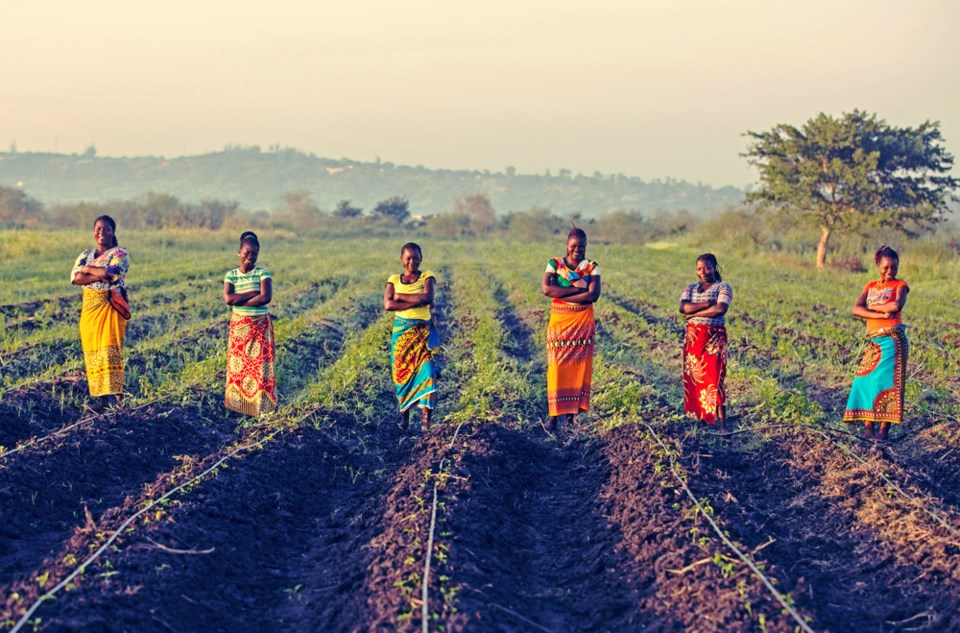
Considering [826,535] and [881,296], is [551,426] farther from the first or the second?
[881,296]

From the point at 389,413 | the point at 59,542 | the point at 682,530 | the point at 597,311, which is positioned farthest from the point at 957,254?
the point at 59,542

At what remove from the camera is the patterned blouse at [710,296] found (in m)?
8.03

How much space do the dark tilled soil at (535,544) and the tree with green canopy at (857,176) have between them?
22.9 m

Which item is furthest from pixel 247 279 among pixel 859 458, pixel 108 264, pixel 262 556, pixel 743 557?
pixel 859 458

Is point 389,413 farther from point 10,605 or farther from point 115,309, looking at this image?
point 10,605

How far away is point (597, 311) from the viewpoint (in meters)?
17.7

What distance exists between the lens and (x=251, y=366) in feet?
27.9

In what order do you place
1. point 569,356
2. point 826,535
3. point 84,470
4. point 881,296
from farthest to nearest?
point 569,356 → point 881,296 → point 84,470 → point 826,535

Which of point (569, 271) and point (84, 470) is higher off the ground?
point (569, 271)

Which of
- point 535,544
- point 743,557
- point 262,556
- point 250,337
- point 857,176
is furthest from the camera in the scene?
point 857,176

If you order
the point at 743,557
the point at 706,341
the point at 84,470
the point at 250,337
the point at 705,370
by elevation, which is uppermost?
the point at 706,341

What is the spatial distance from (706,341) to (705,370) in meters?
0.26

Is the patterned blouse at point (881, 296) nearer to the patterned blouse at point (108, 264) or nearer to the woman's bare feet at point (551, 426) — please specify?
the woman's bare feet at point (551, 426)

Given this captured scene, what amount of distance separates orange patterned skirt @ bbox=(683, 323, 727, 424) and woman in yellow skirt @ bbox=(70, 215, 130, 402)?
4.87 m
